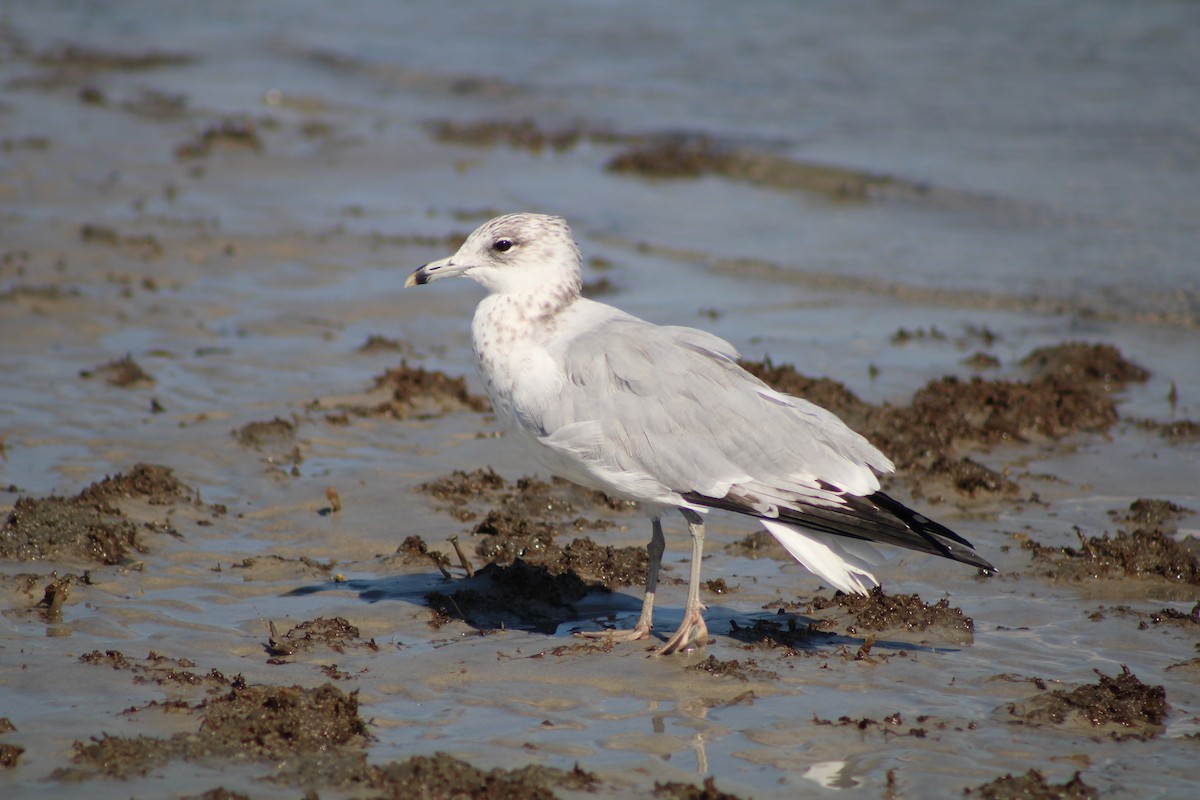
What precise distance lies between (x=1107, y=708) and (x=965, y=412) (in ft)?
11.4

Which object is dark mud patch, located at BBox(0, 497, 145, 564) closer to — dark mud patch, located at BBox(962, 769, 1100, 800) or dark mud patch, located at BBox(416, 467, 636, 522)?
dark mud patch, located at BBox(416, 467, 636, 522)

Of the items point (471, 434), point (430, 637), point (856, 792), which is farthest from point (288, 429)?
point (856, 792)

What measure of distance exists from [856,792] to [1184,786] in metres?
0.96

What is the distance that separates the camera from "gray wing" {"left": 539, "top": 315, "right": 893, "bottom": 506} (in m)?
4.61

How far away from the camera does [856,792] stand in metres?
3.64

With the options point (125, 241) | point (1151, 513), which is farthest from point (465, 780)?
point (125, 241)

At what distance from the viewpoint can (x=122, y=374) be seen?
7.40 meters

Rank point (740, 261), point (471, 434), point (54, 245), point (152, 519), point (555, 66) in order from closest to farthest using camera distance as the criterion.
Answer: point (152, 519), point (471, 434), point (54, 245), point (740, 261), point (555, 66)

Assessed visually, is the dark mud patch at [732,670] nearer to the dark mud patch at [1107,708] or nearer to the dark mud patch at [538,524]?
the dark mud patch at [1107,708]

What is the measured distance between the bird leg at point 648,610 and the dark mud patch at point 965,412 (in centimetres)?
196

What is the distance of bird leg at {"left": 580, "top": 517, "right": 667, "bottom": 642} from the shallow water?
0.16 meters

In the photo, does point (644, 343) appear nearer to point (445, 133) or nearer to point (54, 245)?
point (54, 245)

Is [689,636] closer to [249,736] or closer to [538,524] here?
[538,524]

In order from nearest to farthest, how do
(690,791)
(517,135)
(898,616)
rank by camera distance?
(690,791)
(898,616)
(517,135)
